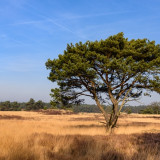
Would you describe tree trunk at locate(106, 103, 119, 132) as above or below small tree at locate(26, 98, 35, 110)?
below

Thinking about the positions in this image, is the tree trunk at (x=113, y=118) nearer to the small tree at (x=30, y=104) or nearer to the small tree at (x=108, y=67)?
the small tree at (x=108, y=67)

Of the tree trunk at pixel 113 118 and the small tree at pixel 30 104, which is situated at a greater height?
the small tree at pixel 30 104

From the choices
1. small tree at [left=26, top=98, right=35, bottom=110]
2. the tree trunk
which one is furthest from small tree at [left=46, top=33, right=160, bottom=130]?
small tree at [left=26, top=98, right=35, bottom=110]

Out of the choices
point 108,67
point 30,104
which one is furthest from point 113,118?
point 30,104

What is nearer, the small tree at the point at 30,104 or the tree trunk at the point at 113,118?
the tree trunk at the point at 113,118

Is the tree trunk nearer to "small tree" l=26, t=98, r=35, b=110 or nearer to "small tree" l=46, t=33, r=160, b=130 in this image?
"small tree" l=46, t=33, r=160, b=130

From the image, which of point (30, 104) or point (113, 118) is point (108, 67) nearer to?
point (113, 118)

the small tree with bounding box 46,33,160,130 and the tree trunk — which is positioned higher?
the small tree with bounding box 46,33,160,130

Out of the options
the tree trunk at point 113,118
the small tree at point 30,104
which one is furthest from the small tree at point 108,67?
the small tree at point 30,104

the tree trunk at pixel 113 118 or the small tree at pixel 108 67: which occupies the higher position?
the small tree at pixel 108 67

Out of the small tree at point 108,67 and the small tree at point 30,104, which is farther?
the small tree at point 30,104

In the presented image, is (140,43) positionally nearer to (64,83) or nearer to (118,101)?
(118,101)

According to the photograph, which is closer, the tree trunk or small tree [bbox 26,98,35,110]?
the tree trunk

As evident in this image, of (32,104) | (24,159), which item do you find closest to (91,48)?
(24,159)
